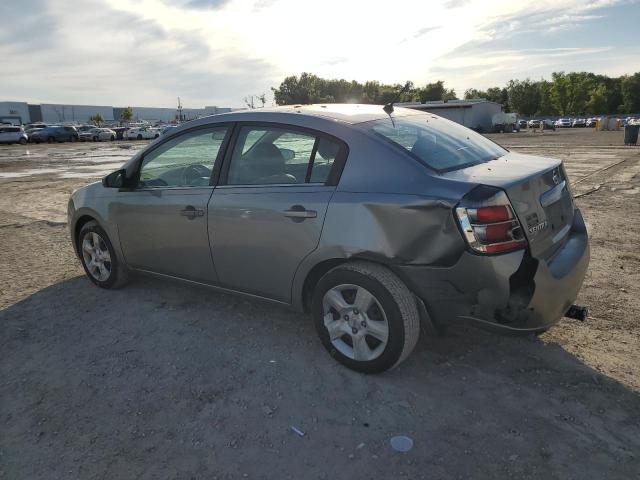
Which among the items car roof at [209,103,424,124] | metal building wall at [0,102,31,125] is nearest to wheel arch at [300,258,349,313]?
car roof at [209,103,424,124]

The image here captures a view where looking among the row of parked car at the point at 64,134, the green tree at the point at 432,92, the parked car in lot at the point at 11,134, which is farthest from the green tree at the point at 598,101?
the parked car in lot at the point at 11,134

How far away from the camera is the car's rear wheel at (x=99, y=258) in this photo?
459cm

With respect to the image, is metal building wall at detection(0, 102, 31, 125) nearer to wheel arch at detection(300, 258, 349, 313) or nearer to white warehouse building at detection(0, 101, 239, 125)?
white warehouse building at detection(0, 101, 239, 125)

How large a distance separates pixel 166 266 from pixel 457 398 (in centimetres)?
257

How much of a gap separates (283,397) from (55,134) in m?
53.3

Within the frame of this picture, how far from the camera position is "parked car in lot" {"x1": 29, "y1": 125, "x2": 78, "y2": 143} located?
152ft

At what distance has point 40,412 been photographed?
286 centimetres

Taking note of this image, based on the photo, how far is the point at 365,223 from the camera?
290 cm

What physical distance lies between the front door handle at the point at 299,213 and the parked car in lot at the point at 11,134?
47.9 metres

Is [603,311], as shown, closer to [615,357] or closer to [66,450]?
[615,357]

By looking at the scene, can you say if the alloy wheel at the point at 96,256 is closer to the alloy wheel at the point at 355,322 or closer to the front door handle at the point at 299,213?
the front door handle at the point at 299,213

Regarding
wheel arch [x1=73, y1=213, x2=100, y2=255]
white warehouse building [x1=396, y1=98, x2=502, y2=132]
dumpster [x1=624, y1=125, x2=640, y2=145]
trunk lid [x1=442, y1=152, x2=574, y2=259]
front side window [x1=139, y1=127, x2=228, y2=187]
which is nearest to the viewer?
trunk lid [x1=442, y1=152, x2=574, y2=259]

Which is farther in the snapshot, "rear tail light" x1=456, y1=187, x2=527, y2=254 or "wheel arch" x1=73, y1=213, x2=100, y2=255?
"wheel arch" x1=73, y1=213, x2=100, y2=255

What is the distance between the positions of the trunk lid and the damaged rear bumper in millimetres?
152
